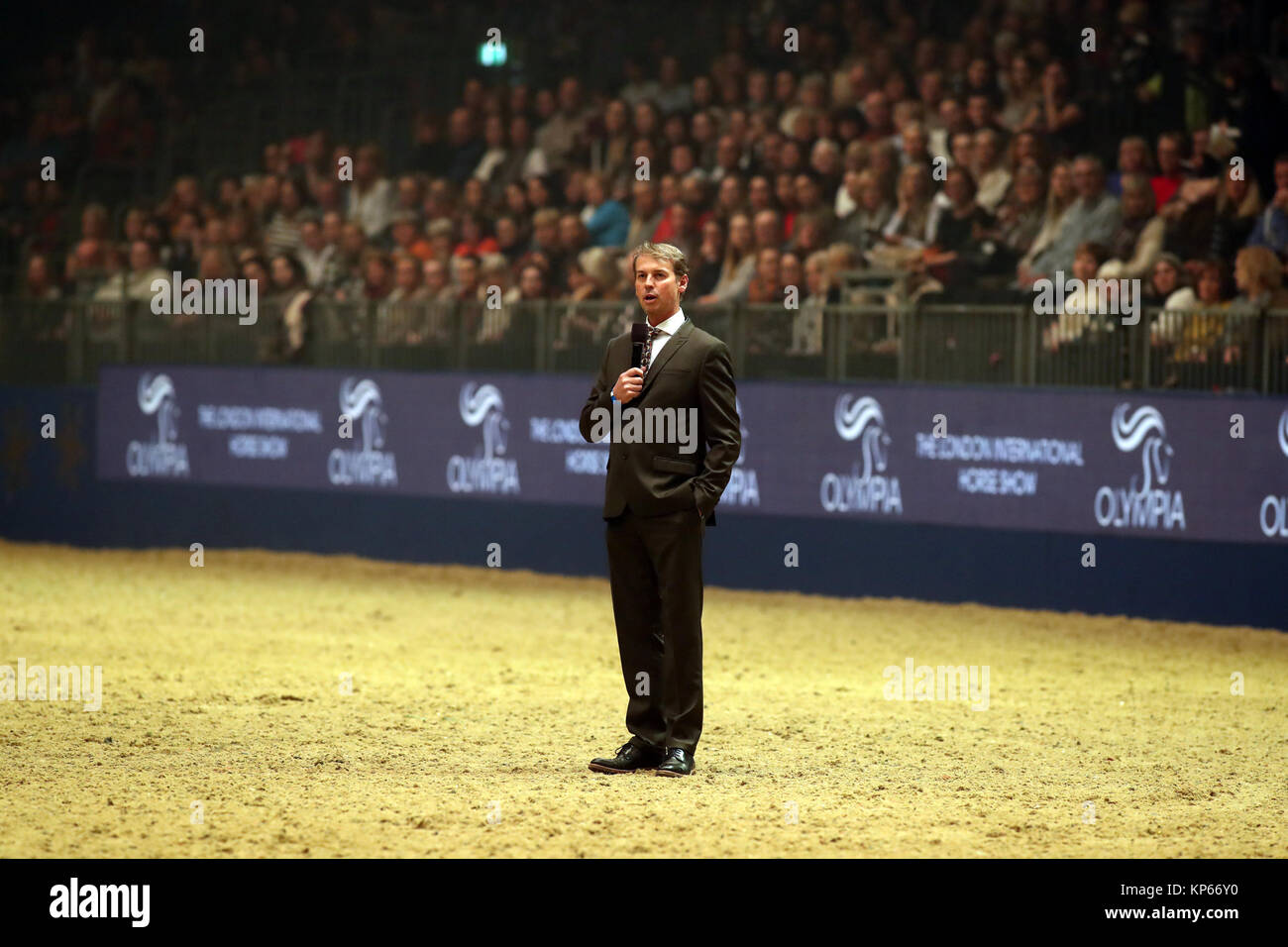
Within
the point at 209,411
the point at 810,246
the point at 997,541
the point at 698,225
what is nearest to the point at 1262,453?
the point at 997,541

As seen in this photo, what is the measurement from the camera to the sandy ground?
7.46 m

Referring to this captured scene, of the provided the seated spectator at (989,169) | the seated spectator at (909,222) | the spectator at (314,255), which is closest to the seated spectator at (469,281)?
the spectator at (314,255)

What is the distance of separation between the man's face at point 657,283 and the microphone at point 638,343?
0.12 meters

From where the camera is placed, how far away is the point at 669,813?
25.5ft

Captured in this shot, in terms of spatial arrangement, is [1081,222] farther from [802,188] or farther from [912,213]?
[802,188]

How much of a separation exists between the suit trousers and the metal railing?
7.15 metres

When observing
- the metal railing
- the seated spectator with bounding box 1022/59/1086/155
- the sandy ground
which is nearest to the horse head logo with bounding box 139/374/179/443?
the metal railing

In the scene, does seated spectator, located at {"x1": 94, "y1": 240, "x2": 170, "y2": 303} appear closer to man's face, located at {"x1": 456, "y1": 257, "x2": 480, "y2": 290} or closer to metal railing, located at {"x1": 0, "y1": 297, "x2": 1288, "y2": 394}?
metal railing, located at {"x1": 0, "y1": 297, "x2": 1288, "y2": 394}

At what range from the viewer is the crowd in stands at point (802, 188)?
51.2 feet

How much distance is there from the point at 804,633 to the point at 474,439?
4.98m

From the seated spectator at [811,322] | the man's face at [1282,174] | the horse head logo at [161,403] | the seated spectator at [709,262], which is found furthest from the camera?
the horse head logo at [161,403]

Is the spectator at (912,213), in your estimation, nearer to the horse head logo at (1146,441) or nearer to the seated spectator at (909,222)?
the seated spectator at (909,222)

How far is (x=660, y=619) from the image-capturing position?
28.4ft

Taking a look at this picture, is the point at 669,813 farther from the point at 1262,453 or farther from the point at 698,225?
the point at 698,225
